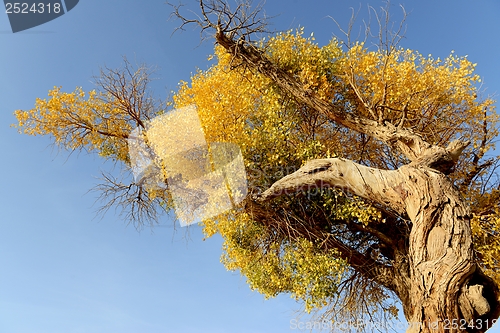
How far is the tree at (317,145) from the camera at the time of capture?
286 inches

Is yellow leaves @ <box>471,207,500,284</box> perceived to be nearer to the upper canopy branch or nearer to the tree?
the tree

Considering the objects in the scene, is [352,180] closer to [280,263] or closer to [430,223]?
[430,223]

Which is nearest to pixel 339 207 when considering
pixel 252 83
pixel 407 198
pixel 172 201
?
pixel 407 198

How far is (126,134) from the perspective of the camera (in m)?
9.94

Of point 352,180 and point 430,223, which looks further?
point 352,180

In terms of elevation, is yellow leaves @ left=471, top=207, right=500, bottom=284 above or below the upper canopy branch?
below

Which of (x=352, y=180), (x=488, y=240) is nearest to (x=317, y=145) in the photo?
(x=352, y=180)

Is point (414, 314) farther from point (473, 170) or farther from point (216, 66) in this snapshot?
point (216, 66)

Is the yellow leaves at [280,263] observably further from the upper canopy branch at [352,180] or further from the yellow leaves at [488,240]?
the yellow leaves at [488,240]

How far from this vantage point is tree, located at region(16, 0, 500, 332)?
7262 mm

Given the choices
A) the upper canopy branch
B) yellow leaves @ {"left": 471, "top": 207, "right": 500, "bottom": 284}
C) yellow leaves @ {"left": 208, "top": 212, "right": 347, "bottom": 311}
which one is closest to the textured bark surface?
the upper canopy branch

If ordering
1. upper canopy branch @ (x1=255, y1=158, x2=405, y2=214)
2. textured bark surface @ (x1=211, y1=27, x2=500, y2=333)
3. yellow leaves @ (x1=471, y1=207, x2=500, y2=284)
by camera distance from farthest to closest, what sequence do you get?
yellow leaves @ (x1=471, y1=207, x2=500, y2=284) → upper canopy branch @ (x1=255, y1=158, x2=405, y2=214) → textured bark surface @ (x1=211, y1=27, x2=500, y2=333)

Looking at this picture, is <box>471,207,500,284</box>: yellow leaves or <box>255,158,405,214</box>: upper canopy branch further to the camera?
<box>471,207,500,284</box>: yellow leaves

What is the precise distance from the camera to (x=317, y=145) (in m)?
7.91
